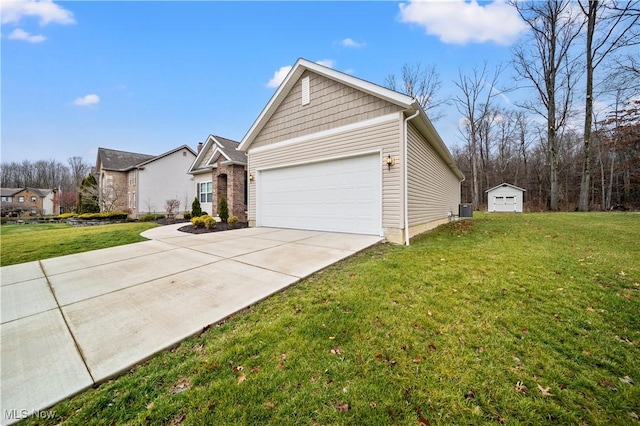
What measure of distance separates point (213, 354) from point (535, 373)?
2711mm

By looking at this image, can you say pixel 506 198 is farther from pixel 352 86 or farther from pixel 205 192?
pixel 205 192

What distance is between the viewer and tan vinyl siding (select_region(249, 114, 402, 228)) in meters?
6.28

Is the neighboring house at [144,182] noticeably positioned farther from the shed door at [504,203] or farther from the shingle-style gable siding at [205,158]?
the shed door at [504,203]

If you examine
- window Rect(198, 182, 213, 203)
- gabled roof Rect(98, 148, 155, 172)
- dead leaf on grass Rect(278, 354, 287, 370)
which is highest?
gabled roof Rect(98, 148, 155, 172)

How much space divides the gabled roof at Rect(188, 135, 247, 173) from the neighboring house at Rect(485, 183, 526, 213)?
2422 cm

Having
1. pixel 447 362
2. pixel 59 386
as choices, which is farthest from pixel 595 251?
pixel 59 386

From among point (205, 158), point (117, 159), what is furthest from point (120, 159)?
point (205, 158)

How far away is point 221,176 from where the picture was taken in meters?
14.3

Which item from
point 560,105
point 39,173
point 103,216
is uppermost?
point 560,105

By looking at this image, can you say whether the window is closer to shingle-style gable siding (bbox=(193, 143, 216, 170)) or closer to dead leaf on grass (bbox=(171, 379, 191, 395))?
shingle-style gable siding (bbox=(193, 143, 216, 170))

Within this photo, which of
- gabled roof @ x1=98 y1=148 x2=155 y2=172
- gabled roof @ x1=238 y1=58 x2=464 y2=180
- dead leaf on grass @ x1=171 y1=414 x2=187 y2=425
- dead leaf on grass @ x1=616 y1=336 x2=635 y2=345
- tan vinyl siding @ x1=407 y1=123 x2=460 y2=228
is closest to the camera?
dead leaf on grass @ x1=171 y1=414 x2=187 y2=425

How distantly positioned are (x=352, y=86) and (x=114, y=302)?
7.10m

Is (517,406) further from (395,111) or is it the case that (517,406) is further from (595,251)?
(395,111)

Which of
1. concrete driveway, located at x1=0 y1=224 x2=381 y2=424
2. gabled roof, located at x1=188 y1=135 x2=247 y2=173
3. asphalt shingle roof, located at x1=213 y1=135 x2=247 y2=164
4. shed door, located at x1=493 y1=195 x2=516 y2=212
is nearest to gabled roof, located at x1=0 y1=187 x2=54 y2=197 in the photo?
gabled roof, located at x1=188 y1=135 x2=247 y2=173
